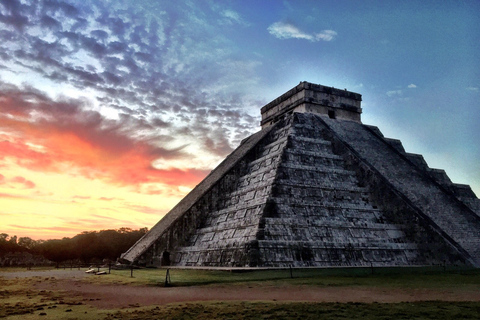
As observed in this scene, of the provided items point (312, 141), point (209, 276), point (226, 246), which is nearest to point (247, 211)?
point (226, 246)

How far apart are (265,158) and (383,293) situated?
1282 centimetres

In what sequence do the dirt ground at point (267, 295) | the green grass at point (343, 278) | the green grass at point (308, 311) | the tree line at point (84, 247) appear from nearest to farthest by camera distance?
the green grass at point (308, 311) → the dirt ground at point (267, 295) → the green grass at point (343, 278) → the tree line at point (84, 247)

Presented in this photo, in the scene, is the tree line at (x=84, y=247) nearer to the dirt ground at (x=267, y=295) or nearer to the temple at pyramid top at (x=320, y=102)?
the temple at pyramid top at (x=320, y=102)

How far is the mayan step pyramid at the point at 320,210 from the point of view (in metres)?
15.2

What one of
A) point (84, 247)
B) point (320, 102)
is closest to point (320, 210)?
Answer: point (320, 102)

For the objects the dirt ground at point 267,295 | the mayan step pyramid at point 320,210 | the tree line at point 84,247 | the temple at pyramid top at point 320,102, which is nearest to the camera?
the dirt ground at point 267,295

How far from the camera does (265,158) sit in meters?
21.3

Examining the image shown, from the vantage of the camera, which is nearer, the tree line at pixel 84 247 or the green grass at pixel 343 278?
the green grass at pixel 343 278

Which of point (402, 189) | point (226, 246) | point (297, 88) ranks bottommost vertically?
point (226, 246)

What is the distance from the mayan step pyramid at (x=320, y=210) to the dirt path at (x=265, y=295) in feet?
14.0

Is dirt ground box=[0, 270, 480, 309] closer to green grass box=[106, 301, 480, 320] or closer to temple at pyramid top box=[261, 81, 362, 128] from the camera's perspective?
green grass box=[106, 301, 480, 320]

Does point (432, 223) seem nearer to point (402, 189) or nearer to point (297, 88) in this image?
point (402, 189)

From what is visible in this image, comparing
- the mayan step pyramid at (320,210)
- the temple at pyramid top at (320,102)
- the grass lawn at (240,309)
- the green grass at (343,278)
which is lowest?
the grass lawn at (240,309)

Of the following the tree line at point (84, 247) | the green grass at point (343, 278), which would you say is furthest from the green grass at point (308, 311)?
the tree line at point (84, 247)
